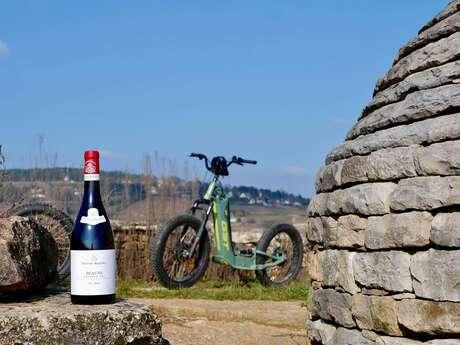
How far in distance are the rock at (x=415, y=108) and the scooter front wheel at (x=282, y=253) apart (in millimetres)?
5084

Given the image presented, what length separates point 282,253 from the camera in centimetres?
948

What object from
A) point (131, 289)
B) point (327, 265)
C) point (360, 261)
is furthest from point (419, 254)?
point (131, 289)

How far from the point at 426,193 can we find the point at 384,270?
44 cm

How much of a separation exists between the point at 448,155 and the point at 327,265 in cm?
106

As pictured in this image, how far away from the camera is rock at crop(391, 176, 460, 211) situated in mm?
3311

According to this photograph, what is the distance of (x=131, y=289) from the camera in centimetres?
804

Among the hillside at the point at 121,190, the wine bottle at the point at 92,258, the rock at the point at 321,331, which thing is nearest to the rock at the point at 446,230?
the rock at the point at 321,331

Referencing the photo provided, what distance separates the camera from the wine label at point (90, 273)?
8.71 ft

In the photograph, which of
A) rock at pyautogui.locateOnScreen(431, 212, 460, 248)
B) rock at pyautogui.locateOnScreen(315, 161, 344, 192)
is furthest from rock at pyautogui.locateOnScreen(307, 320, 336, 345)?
rock at pyautogui.locateOnScreen(431, 212, 460, 248)

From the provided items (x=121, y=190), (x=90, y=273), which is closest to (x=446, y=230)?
(x=90, y=273)

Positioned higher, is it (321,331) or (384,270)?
(384,270)

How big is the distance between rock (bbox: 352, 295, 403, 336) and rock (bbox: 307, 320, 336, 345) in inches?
11.9

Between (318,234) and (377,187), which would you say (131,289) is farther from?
(377,187)

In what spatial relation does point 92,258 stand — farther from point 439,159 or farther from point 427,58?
point 427,58
